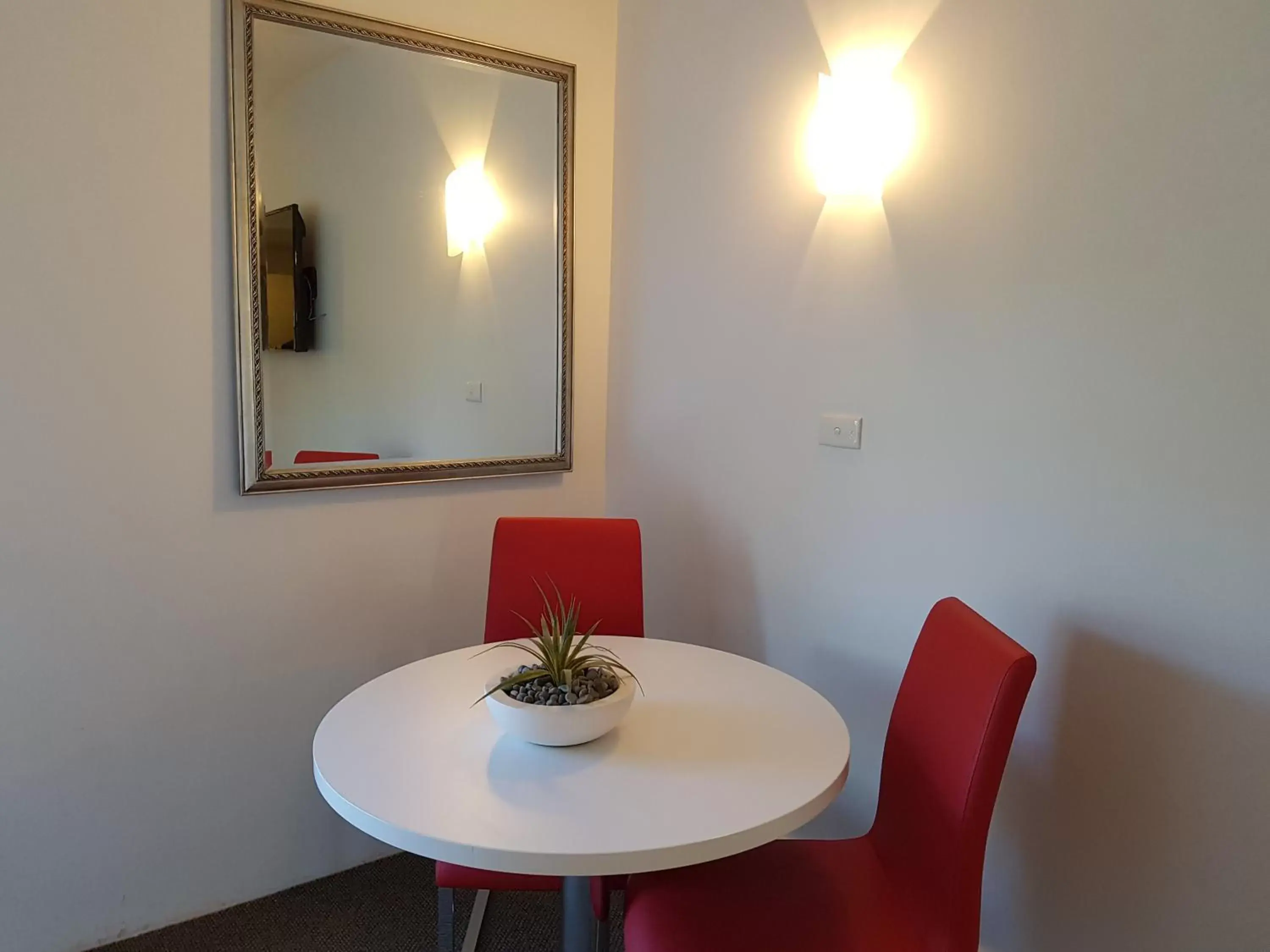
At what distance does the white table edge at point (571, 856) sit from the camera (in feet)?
3.58

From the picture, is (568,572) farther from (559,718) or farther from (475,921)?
(475,921)

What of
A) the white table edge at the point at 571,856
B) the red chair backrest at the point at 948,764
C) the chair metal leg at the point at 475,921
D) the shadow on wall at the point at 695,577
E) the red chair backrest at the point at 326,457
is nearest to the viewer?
the white table edge at the point at 571,856

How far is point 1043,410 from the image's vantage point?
1.51m

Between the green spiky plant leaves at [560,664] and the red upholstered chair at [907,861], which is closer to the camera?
the red upholstered chair at [907,861]

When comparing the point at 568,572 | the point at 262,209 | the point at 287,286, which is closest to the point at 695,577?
the point at 568,572

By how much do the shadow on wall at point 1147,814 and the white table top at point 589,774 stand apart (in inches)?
17.1

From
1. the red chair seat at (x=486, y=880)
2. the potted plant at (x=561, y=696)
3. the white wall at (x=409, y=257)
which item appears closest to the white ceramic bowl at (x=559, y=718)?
the potted plant at (x=561, y=696)

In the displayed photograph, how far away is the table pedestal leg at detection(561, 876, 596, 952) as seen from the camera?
1487mm

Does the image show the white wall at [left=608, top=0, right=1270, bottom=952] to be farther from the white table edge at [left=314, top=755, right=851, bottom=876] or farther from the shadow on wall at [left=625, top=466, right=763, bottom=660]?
the white table edge at [left=314, top=755, right=851, bottom=876]

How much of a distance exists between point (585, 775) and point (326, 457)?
125 cm

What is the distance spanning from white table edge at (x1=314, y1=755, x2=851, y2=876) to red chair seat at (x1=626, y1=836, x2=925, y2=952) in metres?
0.25

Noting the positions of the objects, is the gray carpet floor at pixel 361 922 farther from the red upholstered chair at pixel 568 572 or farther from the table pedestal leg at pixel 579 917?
the table pedestal leg at pixel 579 917

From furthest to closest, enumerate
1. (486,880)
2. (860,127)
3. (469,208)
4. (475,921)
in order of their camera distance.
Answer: (469,208), (475,921), (860,127), (486,880)

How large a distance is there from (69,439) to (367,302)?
29.9 inches
